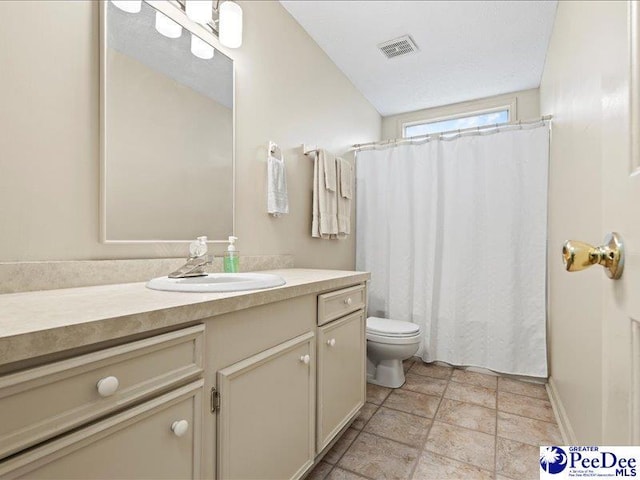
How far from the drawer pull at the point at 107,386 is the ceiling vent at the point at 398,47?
100 inches

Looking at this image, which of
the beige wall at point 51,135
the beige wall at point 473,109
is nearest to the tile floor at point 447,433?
the beige wall at point 51,135

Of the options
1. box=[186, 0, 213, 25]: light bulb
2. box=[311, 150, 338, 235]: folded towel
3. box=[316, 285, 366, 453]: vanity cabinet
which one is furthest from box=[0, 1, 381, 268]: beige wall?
box=[311, 150, 338, 235]: folded towel

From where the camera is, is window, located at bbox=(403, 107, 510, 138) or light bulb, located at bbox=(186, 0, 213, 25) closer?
light bulb, located at bbox=(186, 0, 213, 25)

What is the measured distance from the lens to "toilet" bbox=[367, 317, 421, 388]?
2.13m

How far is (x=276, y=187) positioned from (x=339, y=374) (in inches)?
40.9

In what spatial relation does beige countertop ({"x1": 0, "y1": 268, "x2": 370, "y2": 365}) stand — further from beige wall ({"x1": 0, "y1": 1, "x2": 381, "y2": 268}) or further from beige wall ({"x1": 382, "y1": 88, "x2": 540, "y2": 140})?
beige wall ({"x1": 382, "y1": 88, "x2": 540, "y2": 140})

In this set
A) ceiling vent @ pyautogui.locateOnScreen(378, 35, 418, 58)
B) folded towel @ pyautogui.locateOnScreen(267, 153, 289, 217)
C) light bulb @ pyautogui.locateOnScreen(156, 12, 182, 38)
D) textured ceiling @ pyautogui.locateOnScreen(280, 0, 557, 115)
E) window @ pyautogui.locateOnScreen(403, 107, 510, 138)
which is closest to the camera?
light bulb @ pyautogui.locateOnScreen(156, 12, 182, 38)

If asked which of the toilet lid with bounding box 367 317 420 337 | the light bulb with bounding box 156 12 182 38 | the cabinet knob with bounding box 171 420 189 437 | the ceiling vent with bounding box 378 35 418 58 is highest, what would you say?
the ceiling vent with bounding box 378 35 418 58

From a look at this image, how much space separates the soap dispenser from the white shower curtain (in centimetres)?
160

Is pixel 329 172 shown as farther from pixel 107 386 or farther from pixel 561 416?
pixel 561 416

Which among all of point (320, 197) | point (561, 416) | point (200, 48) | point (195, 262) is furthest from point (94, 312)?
point (561, 416)

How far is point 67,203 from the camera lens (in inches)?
40.3

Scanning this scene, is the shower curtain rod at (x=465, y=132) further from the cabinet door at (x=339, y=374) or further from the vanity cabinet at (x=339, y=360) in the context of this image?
the cabinet door at (x=339, y=374)

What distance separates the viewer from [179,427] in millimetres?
742
